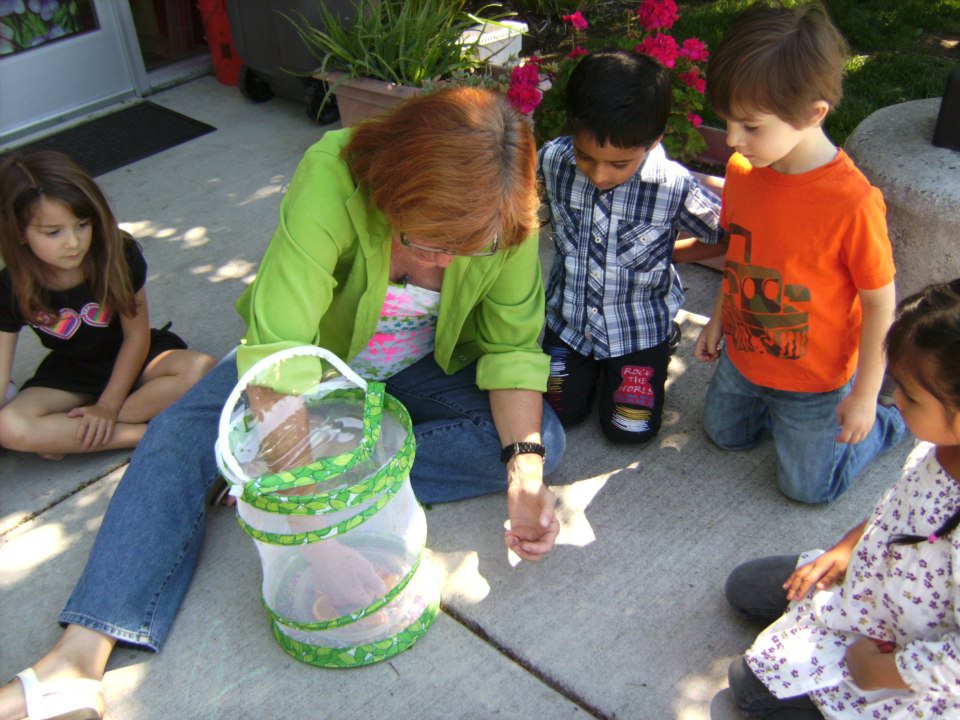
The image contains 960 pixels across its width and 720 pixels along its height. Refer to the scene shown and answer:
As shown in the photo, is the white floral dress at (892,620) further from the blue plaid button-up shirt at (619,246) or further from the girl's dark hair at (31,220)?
the girl's dark hair at (31,220)

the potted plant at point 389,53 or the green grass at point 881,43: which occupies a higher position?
the potted plant at point 389,53

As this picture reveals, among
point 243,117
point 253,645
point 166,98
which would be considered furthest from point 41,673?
point 166,98

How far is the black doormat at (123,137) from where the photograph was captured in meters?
4.48

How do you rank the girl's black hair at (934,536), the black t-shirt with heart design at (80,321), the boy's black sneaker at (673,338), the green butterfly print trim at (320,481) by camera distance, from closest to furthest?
the girl's black hair at (934,536) → the green butterfly print trim at (320,481) → the black t-shirt with heart design at (80,321) → the boy's black sneaker at (673,338)

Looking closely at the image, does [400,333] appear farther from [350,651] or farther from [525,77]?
[525,77]

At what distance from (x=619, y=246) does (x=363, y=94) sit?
6.01 feet

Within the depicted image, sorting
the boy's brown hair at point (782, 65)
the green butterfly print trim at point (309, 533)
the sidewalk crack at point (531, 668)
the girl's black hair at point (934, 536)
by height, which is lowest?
the sidewalk crack at point (531, 668)

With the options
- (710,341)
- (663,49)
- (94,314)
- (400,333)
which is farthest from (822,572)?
(94,314)

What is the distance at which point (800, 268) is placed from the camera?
222 cm

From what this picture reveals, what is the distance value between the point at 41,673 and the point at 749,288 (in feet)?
6.12

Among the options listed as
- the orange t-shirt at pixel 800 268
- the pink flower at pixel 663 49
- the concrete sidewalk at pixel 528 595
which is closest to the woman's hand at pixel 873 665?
the concrete sidewalk at pixel 528 595

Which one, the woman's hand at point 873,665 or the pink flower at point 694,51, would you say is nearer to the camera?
the woman's hand at point 873,665

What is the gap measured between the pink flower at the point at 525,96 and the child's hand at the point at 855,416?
154 cm

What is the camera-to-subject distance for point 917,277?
2.67 metres
